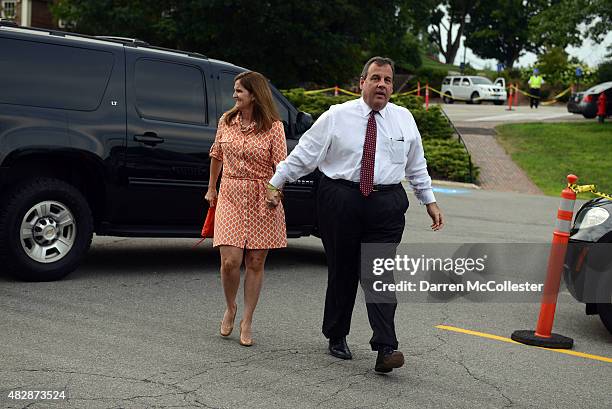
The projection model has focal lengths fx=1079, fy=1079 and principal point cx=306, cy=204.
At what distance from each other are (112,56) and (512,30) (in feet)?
283

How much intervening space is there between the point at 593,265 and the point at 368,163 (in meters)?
2.35

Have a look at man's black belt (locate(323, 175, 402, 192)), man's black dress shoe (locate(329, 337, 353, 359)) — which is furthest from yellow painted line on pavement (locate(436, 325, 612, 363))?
man's black belt (locate(323, 175, 402, 192))

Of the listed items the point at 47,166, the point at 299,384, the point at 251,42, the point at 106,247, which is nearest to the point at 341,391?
the point at 299,384

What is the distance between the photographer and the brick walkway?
2398 centimetres

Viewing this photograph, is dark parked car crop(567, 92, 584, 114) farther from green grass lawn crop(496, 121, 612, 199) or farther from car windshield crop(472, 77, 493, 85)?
Result: car windshield crop(472, 77, 493, 85)

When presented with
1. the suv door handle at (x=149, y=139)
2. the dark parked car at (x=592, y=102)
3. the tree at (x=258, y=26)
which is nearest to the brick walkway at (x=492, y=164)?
the dark parked car at (x=592, y=102)

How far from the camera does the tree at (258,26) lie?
133ft

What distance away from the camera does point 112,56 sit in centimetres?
970

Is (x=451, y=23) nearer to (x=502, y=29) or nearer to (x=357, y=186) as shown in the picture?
(x=502, y=29)

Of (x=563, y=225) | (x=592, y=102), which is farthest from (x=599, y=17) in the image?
(x=563, y=225)

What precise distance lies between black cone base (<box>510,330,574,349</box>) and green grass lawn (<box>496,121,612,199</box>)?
15.6m

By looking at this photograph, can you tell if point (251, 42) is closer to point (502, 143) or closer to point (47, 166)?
point (502, 143)

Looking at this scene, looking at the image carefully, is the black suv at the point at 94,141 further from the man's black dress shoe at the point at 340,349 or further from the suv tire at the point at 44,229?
the man's black dress shoe at the point at 340,349

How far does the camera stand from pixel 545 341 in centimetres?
775
